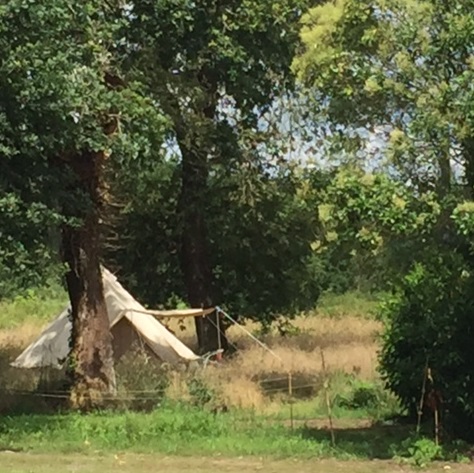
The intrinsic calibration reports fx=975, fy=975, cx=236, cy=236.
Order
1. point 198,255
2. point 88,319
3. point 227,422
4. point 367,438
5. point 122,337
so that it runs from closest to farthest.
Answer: point 367,438
point 227,422
point 88,319
point 122,337
point 198,255

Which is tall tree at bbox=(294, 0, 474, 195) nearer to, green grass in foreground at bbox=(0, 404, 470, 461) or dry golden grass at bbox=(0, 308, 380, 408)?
green grass in foreground at bbox=(0, 404, 470, 461)

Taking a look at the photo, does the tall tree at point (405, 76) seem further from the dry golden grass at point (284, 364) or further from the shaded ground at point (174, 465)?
the dry golden grass at point (284, 364)

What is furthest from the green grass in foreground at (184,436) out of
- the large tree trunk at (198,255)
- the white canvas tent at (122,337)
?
the large tree trunk at (198,255)

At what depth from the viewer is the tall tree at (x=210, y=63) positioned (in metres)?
20.5

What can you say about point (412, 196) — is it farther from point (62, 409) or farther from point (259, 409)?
point (62, 409)

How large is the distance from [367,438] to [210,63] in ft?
33.5

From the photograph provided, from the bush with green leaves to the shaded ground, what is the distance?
1.59 metres

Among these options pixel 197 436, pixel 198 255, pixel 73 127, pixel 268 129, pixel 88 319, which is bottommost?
pixel 197 436

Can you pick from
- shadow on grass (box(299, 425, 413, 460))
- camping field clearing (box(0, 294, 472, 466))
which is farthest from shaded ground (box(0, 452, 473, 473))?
shadow on grass (box(299, 425, 413, 460))

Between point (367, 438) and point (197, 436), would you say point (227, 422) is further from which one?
point (367, 438)

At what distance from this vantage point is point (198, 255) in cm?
2738

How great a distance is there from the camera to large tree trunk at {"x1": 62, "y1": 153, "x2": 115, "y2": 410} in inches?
763

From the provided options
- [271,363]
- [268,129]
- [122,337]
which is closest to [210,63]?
[268,129]

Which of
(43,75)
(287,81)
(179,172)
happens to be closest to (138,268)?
(179,172)
